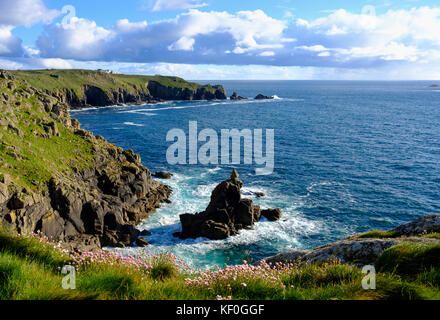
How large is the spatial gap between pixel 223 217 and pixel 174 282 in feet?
102

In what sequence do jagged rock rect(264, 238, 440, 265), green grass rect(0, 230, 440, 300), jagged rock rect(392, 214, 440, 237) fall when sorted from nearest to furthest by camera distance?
1. green grass rect(0, 230, 440, 300)
2. jagged rock rect(264, 238, 440, 265)
3. jagged rock rect(392, 214, 440, 237)

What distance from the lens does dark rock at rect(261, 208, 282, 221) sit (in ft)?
132

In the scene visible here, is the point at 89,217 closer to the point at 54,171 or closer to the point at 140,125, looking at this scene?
the point at 54,171

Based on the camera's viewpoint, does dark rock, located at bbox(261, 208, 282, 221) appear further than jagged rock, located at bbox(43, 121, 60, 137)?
No

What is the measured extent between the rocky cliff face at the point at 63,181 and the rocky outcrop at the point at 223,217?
23.1ft

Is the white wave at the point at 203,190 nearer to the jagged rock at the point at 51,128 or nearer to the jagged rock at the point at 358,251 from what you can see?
the jagged rock at the point at 51,128

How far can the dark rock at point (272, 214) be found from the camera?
4025 cm

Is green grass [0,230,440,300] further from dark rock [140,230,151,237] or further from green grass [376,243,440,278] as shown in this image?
dark rock [140,230,151,237]

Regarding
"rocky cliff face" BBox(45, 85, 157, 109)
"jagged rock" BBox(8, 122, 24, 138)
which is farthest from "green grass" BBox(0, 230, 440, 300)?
"rocky cliff face" BBox(45, 85, 157, 109)

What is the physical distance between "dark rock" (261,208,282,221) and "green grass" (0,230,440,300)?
3207cm

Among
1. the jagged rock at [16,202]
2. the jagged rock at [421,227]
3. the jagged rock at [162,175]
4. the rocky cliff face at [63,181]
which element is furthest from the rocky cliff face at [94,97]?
the jagged rock at [421,227]

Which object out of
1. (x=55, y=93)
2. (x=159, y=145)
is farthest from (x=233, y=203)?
(x=55, y=93)

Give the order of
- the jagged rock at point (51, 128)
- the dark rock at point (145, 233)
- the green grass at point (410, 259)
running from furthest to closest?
1. the jagged rock at point (51, 128)
2. the dark rock at point (145, 233)
3. the green grass at point (410, 259)

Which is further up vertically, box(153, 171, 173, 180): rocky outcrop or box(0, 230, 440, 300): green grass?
box(0, 230, 440, 300): green grass
